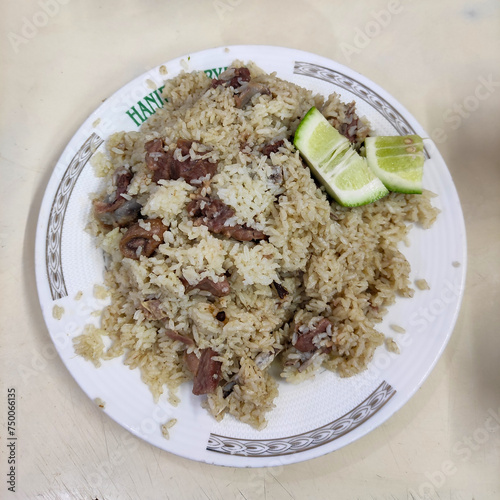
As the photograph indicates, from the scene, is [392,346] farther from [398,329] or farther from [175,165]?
[175,165]

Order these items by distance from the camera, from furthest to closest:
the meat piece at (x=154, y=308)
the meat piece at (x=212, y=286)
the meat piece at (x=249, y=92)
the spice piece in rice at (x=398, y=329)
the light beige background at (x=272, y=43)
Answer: the light beige background at (x=272, y=43) < the meat piece at (x=249, y=92) < the spice piece in rice at (x=398, y=329) < the meat piece at (x=154, y=308) < the meat piece at (x=212, y=286)

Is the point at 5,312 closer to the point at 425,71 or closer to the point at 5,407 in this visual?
the point at 5,407

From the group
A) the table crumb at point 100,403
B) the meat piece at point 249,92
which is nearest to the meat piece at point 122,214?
the meat piece at point 249,92

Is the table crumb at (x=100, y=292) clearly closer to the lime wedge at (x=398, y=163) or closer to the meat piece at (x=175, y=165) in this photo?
the meat piece at (x=175, y=165)

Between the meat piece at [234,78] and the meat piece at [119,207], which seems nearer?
the meat piece at [119,207]

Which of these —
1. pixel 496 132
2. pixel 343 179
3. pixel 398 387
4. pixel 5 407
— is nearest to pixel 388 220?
pixel 343 179
